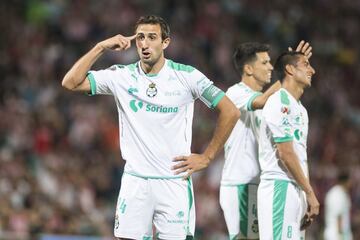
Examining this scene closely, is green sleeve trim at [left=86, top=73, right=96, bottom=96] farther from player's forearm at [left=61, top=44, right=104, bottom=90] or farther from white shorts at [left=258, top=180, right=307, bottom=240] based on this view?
white shorts at [left=258, top=180, right=307, bottom=240]

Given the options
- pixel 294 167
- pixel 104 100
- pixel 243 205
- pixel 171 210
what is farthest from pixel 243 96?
pixel 104 100

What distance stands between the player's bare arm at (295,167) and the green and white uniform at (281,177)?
0.26ft

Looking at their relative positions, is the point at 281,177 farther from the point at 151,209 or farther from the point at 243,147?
the point at 151,209

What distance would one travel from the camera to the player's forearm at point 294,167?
27.3ft

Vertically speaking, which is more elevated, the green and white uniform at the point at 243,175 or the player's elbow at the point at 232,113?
the player's elbow at the point at 232,113

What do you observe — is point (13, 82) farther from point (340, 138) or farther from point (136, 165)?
point (136, 165)

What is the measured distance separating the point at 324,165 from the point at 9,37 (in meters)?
5.92

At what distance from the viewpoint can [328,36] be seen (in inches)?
789

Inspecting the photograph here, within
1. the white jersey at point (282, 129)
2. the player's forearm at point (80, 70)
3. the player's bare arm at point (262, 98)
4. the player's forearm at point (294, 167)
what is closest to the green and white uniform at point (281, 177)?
the white jersey at point (282, 129)

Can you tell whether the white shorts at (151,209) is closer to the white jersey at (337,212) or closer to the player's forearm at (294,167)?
the player's forearm at (294,167)

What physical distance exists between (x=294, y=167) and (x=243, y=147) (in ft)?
3.42

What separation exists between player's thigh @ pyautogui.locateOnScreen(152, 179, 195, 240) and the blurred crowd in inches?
237

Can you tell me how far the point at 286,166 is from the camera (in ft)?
27.5

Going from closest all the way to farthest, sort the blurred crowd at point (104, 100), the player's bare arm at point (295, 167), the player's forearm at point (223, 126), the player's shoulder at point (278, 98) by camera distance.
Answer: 1. the player's forearm at point (223, 126)
2. the player's bare arm at point (295, 167)
3. the player's shoulder at point (278, 98)
4. the blurred crowd at point (104, 100)
